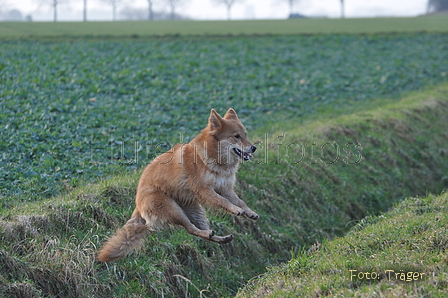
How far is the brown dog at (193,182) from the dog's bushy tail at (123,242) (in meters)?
0.01

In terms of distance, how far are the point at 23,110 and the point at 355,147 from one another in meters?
9.05

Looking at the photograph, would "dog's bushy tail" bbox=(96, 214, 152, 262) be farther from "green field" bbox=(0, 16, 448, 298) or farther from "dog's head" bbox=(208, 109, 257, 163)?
"dog's head" bbox=(208, 109, 257, 163)

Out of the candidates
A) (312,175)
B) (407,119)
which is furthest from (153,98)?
(407,119)

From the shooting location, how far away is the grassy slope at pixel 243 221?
6.52 meters

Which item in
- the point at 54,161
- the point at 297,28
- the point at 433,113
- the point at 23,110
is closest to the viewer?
the point at 54,161

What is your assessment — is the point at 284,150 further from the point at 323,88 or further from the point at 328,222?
the point at 323,88

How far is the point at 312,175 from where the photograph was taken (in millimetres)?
12344

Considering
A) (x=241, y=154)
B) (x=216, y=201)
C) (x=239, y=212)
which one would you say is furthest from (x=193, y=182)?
(x=239, y=212)

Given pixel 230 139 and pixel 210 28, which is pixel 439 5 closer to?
pixel 210 28

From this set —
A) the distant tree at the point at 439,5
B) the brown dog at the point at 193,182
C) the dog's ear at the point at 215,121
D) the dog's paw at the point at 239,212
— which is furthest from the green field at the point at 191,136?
the distant tree at the point at 439,5

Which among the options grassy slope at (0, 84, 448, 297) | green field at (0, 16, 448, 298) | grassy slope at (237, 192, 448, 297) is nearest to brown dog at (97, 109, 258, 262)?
grassy slope at (0, 84, 448, 297)

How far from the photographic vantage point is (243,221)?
31.4ft

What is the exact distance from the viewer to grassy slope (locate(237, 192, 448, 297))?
18.0ft

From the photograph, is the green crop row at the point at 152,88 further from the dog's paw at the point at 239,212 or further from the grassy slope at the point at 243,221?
the dog's paw at the point at 239,212
